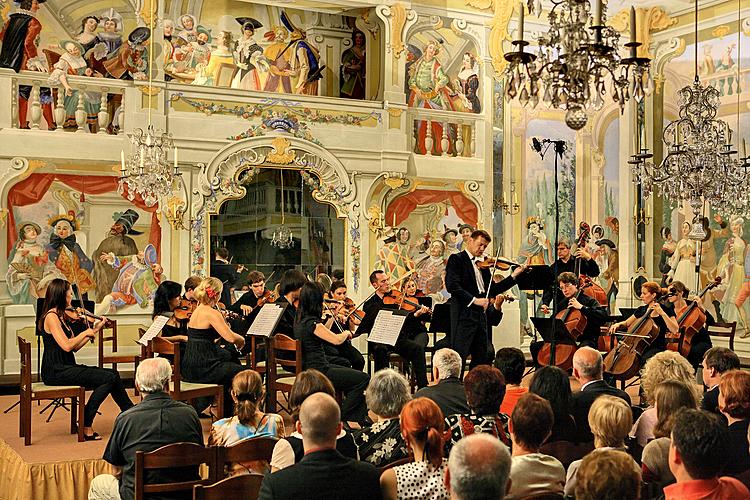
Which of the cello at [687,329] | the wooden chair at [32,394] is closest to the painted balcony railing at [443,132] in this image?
the cello at [687,329]

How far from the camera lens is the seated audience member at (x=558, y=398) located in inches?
189

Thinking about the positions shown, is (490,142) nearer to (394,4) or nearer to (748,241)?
(394,4)

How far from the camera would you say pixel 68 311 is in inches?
301

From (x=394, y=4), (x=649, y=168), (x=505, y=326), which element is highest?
(x=394, y=4)

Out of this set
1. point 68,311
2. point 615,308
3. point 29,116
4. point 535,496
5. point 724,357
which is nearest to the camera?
point 535,496

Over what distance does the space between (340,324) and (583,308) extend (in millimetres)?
2913

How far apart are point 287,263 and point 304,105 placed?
233 centimetres

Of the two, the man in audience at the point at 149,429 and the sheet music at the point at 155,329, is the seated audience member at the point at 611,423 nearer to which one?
the man in audience at the point at 149,429

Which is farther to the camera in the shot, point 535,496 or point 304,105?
point 304,105

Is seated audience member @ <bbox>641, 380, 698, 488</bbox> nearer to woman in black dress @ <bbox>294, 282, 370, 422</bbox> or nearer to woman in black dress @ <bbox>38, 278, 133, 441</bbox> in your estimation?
woman in black dress @ <bbox>294, 282, 370, 422</bbox>

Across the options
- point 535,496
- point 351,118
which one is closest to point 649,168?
point 351,118

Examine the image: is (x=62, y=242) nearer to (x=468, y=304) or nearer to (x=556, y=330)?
(x=468, y=304)

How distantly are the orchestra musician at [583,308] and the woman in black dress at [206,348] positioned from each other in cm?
391

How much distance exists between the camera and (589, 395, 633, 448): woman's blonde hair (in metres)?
3.96
